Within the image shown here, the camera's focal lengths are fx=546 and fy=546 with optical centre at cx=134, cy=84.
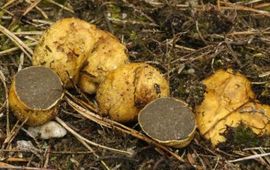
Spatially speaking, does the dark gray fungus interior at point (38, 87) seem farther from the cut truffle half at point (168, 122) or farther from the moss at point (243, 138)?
the moss at point (243, 138)

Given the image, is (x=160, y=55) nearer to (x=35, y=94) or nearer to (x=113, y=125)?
(x=113, y=125)

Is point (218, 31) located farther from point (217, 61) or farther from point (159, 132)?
point (159, 132)

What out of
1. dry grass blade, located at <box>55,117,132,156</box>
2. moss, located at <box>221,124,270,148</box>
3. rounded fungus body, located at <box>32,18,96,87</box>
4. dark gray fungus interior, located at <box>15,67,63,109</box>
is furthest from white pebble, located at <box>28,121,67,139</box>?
moss, located at <box>221,124,270,148</box>

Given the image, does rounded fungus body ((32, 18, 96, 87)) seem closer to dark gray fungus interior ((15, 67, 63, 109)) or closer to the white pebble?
dark gray fungus interior ((15, 67, 63, 109))

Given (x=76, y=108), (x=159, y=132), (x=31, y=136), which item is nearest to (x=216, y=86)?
(x=159, y=132)

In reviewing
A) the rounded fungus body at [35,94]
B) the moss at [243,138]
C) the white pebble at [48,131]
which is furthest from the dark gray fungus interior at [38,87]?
the moss at [243,138]

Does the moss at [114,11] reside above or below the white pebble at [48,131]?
above
